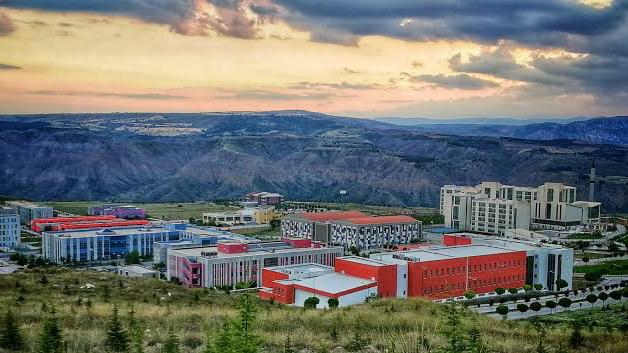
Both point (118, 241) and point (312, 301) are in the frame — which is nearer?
point (312, 301)

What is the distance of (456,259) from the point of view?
94.4 ft

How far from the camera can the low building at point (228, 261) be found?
3170 cm

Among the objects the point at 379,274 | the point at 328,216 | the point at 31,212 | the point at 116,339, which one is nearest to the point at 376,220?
the point at 328,216

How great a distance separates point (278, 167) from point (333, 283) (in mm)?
76835

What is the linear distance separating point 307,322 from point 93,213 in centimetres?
5113

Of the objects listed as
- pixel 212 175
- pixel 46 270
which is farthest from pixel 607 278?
pixel 212 175

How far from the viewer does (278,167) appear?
4001 inches

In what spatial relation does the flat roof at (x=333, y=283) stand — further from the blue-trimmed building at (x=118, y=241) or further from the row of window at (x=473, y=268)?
the blue-trimmed building at (x=118, y=241)

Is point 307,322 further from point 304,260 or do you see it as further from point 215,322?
point 304,260

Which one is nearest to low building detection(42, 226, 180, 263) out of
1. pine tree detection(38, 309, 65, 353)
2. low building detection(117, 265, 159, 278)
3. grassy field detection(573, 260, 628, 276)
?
low building detection(117, 265, 159, 278)

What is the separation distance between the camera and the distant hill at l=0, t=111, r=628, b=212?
89125 millimetres

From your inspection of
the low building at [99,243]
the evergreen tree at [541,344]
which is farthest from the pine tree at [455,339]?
the low building at [99,243]

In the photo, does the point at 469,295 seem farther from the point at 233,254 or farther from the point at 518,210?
the point at 518,210

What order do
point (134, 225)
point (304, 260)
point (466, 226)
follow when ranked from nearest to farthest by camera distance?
1. point (304, 260)
2. point (134, 225)
3. point (466, 226)
